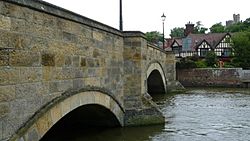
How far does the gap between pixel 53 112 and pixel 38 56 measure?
1153mm

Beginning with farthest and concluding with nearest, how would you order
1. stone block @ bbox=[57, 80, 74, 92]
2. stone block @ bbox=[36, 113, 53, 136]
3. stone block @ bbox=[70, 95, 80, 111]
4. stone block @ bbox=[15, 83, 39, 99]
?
stone block @ bbox=[70, 95, 80, 111], stone block @ bbox=[57, 80, 74, 92], stone block @ bbox=[36, 113, 53, 136], stone block @ bbox=[15, 83, 39, 99]

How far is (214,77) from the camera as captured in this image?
3928cm

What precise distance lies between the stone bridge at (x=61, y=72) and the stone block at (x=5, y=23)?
0.05 ft

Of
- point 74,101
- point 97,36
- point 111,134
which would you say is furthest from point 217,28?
point 74,101

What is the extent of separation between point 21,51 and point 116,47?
6192 mm

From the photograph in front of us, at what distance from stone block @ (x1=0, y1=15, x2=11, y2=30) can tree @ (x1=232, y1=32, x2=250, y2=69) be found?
42756mm

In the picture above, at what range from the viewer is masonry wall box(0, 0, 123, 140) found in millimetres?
5527

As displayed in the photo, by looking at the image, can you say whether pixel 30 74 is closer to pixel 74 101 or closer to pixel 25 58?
pixel 25 58

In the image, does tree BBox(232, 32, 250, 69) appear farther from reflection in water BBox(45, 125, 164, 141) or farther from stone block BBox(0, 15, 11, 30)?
stone block BBox(0, 15, 11, 30)

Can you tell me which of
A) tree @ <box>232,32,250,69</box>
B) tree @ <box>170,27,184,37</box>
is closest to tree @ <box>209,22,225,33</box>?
tree @ <box>170,27,184,37</box>

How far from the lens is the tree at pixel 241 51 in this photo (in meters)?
46.1

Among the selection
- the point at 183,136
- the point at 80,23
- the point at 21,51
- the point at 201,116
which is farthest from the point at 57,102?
the point at 201,116

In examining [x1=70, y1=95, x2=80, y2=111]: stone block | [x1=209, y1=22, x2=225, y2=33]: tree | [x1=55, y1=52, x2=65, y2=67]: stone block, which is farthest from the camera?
[x1=209, y1=22, x2=225, y2=33]: tree

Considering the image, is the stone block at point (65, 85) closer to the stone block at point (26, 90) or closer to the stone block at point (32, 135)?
the stone block at point (26, 90)
